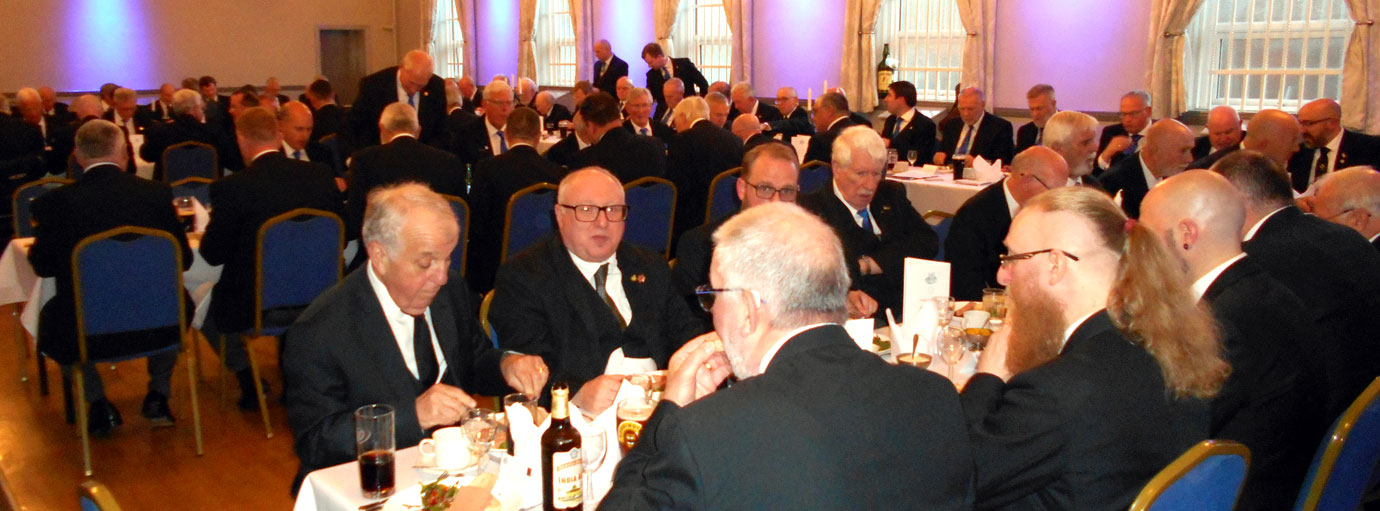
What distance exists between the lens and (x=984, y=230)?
4.23m

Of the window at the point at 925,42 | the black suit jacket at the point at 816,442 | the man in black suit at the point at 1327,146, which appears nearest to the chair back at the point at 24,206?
the black suit jacket at the point at 816,442

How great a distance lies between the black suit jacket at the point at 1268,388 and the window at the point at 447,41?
16935mm

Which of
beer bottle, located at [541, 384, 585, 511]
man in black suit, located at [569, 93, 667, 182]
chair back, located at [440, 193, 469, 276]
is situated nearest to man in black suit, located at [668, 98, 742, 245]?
man in black suit, located at [569, 93, 667, 182]

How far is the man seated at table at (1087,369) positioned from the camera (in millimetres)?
1793

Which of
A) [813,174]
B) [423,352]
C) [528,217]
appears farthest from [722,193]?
[423,352]

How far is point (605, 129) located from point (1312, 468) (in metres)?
5.11

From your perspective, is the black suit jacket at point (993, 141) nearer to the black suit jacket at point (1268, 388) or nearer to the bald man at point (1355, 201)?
the bald man at point (1355, 201)

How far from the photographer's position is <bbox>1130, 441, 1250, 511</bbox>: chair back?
1.60m

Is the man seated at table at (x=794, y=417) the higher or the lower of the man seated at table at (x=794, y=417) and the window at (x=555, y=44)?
the lower

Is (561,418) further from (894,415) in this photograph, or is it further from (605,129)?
(605,129)

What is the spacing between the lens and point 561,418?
1806mm

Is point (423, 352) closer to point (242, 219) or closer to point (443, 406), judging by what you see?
point (443, 406)

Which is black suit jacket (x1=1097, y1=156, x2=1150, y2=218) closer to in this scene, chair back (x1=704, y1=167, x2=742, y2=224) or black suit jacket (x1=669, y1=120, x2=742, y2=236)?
chair back (x1=704, y1=167, x2=742, y2=224)

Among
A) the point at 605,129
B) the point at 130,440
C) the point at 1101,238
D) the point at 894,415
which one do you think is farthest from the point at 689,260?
the point at 605,129
